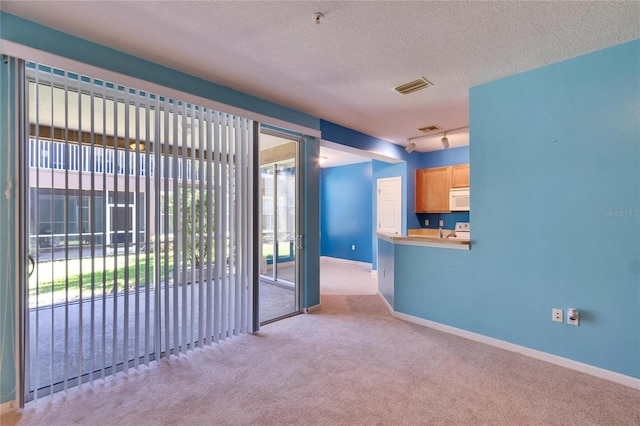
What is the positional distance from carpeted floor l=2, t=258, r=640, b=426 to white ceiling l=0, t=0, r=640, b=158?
8.65ft

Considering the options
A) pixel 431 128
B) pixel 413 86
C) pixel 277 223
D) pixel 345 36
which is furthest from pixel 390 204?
pixel 345 36

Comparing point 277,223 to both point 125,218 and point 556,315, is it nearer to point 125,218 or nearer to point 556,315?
point 125,218

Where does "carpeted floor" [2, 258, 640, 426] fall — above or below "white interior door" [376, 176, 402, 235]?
below

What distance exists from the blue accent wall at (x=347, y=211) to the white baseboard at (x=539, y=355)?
3.77 meters

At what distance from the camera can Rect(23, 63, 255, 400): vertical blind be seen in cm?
209

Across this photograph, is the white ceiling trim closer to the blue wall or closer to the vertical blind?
the vertical blind

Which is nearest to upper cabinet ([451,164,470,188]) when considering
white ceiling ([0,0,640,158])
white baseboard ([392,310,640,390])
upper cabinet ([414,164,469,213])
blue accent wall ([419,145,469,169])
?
upper cabinet ([414,164,469,213])

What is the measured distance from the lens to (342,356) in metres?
2.72

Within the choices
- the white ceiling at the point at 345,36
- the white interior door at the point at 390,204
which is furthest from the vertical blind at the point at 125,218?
the white interior door at the point at 390,204

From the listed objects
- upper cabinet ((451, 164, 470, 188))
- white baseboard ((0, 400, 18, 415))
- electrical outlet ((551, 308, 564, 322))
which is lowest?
white baseboard ((0, 400, 18, 415))

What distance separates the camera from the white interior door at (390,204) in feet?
20.4

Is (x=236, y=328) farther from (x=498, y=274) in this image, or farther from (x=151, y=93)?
(x=498, y=274)

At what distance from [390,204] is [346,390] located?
184 inches

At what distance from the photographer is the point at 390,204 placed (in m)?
6.41
